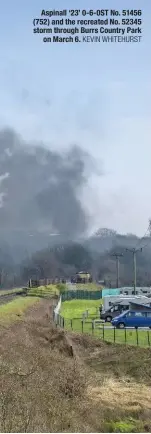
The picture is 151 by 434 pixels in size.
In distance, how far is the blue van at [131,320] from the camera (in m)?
53.1

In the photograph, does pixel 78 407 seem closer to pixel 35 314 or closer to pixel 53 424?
pixel 53 424

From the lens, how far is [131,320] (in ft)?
175

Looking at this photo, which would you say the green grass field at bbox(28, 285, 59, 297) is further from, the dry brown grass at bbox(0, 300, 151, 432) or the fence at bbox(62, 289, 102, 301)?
the dry brown grass at bbox(0, 300, 151, 432)

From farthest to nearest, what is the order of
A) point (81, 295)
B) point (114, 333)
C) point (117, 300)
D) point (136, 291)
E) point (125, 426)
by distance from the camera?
point (81, 295), point (136, 291), point (117, 300), point (114, 333), point (125, 426)

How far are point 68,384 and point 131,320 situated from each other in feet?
103

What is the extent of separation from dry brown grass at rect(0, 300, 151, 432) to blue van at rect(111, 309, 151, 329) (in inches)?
410

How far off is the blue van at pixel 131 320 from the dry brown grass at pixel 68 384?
10.4 m

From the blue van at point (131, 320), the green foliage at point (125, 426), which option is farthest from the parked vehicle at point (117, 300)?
the green foliage at point (125, 426)

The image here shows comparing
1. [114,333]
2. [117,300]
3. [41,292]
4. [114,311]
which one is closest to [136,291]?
[41,292]

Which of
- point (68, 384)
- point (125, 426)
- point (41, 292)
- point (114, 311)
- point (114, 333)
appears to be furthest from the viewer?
point (41, 292)

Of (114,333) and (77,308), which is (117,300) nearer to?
(77,308)

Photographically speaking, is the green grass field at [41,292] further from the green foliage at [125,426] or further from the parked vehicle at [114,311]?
the green foliage at [125,426]

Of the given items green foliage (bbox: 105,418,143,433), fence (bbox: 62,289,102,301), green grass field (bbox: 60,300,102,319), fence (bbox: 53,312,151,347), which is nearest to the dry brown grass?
green foliage (bbox: 105,418,143,433)

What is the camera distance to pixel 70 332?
4462 cm
